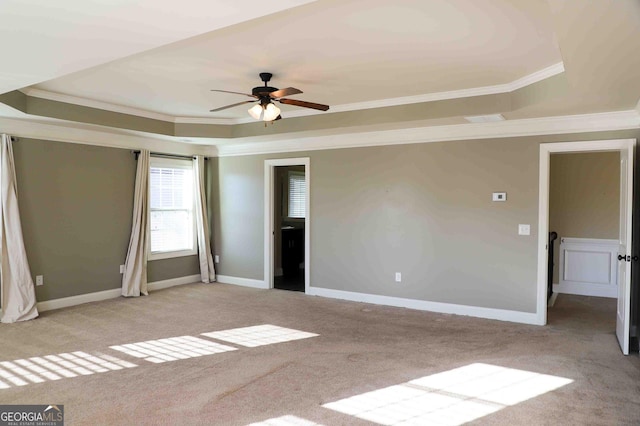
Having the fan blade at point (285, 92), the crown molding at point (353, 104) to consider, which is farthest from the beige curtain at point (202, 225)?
the fan blade at point (285, 92)

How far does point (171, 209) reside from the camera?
7.14m

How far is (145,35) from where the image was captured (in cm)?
252

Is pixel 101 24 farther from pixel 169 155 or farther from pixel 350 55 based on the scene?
pixel 169 155

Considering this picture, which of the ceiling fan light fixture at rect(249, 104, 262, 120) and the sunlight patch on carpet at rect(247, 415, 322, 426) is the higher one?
the ceiling fan light fixture at rect(249, 104, 262, 120)

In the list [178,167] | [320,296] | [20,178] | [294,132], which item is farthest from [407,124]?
[20,178]

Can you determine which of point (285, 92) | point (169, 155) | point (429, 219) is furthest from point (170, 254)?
point (285, 92)

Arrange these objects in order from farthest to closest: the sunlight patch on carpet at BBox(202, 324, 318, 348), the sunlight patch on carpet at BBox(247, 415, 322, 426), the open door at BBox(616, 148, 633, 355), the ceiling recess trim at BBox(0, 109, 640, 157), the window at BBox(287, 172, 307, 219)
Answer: the window at BBox(287, 172, 307, 219)
the ceiling recess trim at BBox(0, 109, 640, 157)
the sunlight patch on carpet at BBox(202, 324, 318, 348)
the open door at BBox(616, 148, 633, 355)
the sunlight patch on carpet at BBox(247, 415, 322, 426)

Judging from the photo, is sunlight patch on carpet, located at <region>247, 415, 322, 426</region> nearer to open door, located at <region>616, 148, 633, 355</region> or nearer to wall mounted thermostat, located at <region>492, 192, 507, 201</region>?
open door, located at <region>616, 148, 633, 355</region>

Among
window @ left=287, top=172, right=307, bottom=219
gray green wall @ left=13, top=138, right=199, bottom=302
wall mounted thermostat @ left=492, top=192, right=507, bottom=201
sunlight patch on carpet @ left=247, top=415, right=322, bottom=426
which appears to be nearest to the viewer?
sunlight patch on carpet @ left=247, top=415, right=322, bottom=426

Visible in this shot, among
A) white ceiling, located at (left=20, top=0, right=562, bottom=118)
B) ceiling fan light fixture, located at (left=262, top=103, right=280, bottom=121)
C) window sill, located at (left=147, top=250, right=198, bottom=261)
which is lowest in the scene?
window sill, located at (left=147, top=250, right=198, bottom=261)

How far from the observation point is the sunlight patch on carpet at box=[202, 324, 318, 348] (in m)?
4.38

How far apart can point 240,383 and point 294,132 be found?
354 cm

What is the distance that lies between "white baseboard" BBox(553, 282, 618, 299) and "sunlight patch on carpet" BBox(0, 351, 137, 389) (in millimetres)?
6229

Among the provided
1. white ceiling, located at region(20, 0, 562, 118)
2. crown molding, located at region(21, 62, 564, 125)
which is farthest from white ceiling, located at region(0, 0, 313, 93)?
crown molding, located at region(21, 62, 564, 125)
